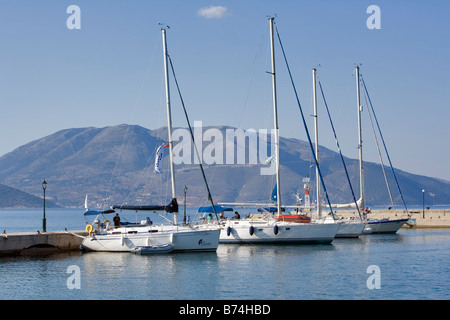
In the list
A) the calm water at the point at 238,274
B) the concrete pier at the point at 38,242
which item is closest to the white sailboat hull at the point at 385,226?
the calm water at the point at 238,274

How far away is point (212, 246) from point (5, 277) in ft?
47.3

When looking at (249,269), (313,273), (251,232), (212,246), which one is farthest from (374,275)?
(251,232)

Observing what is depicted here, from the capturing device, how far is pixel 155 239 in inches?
1572

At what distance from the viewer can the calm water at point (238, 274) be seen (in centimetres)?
2709

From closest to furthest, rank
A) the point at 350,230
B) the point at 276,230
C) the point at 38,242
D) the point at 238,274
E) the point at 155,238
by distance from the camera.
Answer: the point at 238,274
the point at 155,238
the point at 38,242
the point at 276,230
the point at 350,230

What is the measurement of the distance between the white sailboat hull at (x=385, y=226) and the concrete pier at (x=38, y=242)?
31307 millimetres

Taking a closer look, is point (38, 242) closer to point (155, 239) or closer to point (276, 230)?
point (155, 239)

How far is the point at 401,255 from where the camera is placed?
42062 millimetres

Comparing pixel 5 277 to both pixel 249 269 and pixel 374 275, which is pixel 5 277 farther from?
pixel 374 275

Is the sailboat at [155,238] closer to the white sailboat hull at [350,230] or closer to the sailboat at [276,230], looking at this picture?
the sailboat at [276,230]

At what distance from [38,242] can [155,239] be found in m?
7.89

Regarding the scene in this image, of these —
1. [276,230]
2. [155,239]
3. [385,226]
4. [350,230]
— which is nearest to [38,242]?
[155,239]

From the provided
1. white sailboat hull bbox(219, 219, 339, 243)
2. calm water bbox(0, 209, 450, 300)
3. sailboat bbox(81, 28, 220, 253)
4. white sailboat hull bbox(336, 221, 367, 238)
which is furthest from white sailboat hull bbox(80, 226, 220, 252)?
white sailboat hull bbox(336, 221, 367, 238)
